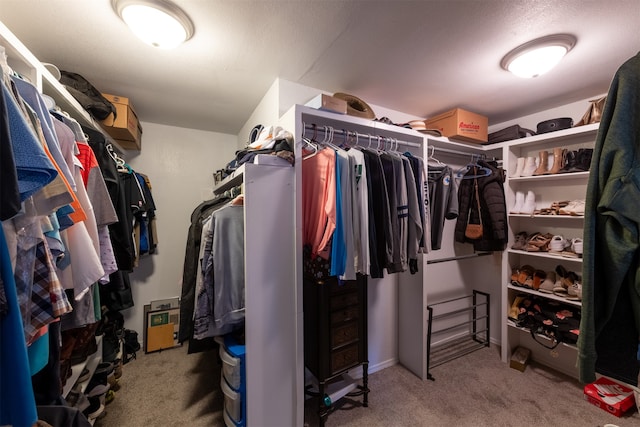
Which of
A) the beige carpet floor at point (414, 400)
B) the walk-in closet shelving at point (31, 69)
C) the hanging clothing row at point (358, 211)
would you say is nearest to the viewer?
the walk-in closet shelving at point (31, 69)

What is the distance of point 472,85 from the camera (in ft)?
6.08

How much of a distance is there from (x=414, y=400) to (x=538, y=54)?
238cm

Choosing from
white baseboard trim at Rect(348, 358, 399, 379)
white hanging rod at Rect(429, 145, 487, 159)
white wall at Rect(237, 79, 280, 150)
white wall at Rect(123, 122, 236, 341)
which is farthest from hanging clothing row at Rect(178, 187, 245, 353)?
white hanging rod at Rect(429, 145, 487, 159)

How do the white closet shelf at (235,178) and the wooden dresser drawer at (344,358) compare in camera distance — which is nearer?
the white closet shelf at (235,178)

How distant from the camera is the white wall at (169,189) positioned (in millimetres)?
2584

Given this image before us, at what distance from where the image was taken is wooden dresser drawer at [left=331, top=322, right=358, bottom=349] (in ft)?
5.10

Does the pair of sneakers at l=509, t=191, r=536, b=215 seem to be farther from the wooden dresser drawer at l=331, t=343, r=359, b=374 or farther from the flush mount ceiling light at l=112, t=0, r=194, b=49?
the flush mount ceiling light at l=112, t=0, r=194, b=49

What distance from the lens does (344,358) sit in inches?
62.9

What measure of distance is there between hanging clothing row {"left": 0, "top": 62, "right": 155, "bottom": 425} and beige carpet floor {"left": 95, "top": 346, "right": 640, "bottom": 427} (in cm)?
104

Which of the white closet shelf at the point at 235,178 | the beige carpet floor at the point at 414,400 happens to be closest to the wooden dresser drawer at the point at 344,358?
the beige carpet floor at the point at 414,400

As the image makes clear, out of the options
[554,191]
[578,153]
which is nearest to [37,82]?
[578,153]

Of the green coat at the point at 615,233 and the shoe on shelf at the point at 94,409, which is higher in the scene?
the green coat at the point at 615,233

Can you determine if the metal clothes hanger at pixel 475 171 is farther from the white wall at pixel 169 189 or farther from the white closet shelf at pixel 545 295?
the white wall at pixel 169 189

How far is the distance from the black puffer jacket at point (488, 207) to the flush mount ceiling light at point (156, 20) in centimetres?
243
